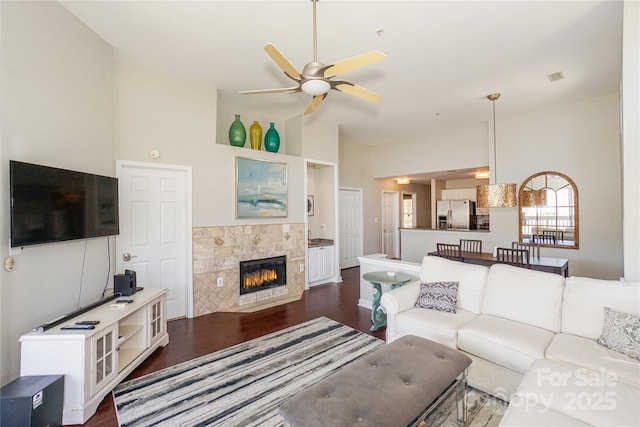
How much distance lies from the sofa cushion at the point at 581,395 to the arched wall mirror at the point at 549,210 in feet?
13.8

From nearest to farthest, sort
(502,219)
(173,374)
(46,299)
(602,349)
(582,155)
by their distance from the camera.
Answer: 1. (602,349)
2. (46,299)
3. (173,374)
4. (582,155)
5. (502,219)

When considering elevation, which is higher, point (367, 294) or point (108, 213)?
point (108, 213)

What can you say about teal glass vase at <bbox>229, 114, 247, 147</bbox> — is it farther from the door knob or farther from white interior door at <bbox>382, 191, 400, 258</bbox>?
white interior door at <bbox>382, 191, 400, 258</bbox>

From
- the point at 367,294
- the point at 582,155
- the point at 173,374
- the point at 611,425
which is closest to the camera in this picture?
the point at 611,425

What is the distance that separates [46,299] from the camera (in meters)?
2.39

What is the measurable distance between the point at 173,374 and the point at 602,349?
11.1ft

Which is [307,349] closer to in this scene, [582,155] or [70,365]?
[70,365]

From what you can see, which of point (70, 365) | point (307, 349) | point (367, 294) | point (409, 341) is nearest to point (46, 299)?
point (70, 365)

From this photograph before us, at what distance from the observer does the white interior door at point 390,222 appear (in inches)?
327

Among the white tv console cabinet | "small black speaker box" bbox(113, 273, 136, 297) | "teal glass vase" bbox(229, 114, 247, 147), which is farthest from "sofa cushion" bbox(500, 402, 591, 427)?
"teal glass vase" bbox(229, 114, 247, 147)

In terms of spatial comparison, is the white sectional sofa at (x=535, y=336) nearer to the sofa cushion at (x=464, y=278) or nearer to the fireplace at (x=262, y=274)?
the sofa cushion at (x=464, y=278)

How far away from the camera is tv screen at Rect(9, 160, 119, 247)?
6.84 feet

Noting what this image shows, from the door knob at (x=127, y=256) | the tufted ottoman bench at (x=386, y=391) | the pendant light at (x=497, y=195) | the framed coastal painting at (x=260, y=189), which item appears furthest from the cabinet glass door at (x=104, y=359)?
the pendant light at (x=497, y=195)

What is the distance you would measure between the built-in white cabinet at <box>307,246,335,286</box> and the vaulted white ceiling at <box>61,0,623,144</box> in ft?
9.21
